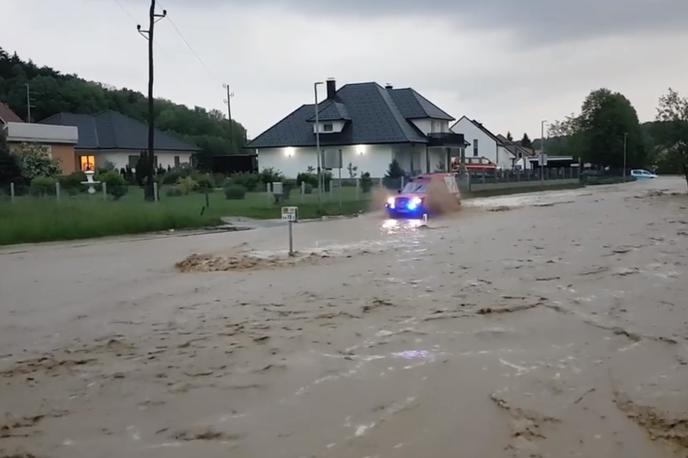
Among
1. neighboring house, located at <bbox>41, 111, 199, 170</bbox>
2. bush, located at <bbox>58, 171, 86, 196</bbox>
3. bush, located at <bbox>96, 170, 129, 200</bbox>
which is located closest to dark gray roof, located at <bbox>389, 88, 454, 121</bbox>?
neighboring house, located at <bbox>41, 111, 199, 170</bbox>

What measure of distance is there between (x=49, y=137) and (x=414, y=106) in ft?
95.9

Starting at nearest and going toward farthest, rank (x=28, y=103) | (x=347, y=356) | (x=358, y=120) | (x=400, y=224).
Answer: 1. (x=347, y=356)
2. (x=400, y=224)
3. (x=358, y=120)
4. (x=28, y=103)

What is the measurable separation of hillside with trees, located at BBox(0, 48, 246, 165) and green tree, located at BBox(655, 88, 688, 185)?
43.9 meters

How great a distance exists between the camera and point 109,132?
6662 centimetres

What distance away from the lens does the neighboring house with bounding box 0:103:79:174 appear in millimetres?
47094

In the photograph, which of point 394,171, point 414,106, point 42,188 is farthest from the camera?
point 414,106

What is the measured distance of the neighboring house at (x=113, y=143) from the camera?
63344 mm

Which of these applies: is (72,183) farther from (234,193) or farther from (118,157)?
(118,157)

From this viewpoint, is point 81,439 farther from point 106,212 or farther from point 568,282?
point 106,212

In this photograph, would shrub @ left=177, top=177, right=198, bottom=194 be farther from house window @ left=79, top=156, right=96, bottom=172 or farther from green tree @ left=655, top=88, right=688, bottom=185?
green tree @ left=655, top=88, right=688, bottom=185

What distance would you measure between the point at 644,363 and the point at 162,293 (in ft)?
Result: 27.2

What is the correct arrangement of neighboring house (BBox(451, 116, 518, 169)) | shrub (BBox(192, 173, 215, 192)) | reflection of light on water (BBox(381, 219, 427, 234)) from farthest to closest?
1. neighboring house (BBox(451, 116, 518, 169))
2. shrub (BBox(192, 173, 215, 192))
3. reflection of light on water (BBox(381, 219, 427, 234))

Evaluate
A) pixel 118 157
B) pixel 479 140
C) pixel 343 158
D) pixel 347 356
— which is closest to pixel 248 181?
pixel 343 158

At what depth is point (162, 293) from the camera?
13.7 metres
